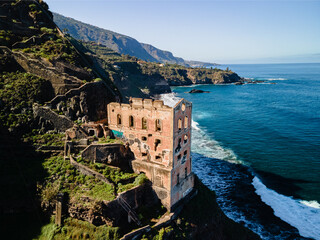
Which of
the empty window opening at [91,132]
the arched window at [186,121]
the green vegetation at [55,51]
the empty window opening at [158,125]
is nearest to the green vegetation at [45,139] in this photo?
the empty window opening at [91,132]

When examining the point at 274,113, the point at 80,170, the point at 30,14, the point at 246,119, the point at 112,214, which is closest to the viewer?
the point at 112,214

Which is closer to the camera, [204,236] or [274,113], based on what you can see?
[204,236]

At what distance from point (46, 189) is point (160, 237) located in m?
14.2

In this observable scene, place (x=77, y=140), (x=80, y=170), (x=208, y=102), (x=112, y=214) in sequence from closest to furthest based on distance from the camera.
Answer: (x=112, y=214) → (x=80, y=170) → (x=77, y=140) → (x=208, y=102)

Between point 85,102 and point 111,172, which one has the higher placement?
point 85,102

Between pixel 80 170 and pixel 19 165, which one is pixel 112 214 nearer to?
pixel 80 170

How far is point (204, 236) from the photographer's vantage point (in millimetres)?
31078

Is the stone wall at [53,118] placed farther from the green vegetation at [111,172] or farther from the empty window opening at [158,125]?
the empty window opening at [158,125]

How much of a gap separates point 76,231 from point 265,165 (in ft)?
135

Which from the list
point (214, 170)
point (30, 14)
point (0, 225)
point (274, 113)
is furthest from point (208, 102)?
point (0, 225)

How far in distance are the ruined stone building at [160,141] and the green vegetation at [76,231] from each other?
24.6 ft

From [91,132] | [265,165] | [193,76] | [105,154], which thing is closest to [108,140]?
[105,154]

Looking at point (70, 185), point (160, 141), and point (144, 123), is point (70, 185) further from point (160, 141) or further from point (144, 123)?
point (160, 141)

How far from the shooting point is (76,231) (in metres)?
26.1
